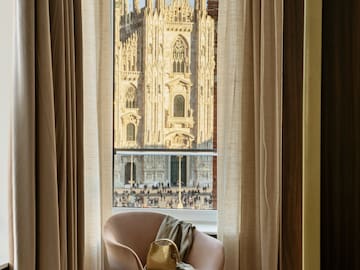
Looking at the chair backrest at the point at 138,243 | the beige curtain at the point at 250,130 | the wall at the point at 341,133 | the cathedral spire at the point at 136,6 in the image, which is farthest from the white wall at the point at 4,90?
the wall at the point at 341,133

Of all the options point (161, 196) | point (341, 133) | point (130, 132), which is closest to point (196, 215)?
point (161, 196)

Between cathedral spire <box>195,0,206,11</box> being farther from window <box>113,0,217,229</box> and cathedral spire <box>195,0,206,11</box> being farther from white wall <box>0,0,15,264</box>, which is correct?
white wall <box>0,0,15,264</box>

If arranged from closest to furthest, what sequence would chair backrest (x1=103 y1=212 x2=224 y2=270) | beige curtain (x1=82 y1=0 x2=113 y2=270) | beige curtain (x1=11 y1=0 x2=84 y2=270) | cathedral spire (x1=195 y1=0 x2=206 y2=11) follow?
beige curtain (x1=11 y1=0 x2=84 y2=270), chair backrest (x1=103 y1=212 x2=224 y2=270), beige curtain (x1=82 y1=0 x2=113 y2=270), cathedral spire (x1=195 y1=0 x2=206 y2=11)

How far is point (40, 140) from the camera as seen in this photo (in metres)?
1.97

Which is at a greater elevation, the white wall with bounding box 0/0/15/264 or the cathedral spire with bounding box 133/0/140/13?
the cathedral spire with bounding box 133/0/140/13

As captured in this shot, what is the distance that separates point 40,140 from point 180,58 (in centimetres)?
135

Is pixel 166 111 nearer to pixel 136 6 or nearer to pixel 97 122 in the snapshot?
pixel 97 122

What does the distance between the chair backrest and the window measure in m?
0.40

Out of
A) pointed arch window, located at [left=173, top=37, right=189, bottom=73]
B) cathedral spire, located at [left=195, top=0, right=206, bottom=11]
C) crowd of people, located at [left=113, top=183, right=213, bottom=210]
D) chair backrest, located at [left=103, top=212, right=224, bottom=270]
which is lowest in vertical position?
chair backrest, located at [left=103, top=212, right=224, bottom=270]

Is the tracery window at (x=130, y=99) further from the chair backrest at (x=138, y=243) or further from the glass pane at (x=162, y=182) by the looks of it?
the chair backrest at (x=138, y=243)

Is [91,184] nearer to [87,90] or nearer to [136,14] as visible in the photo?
[87,90]

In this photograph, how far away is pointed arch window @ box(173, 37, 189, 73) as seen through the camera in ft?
9.94

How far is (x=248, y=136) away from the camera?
2.66m

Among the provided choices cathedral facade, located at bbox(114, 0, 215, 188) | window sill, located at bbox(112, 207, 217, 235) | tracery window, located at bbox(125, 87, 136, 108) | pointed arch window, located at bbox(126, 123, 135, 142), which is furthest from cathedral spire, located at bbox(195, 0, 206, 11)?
window sill, located at bbox(112, 207, 217, 235)
